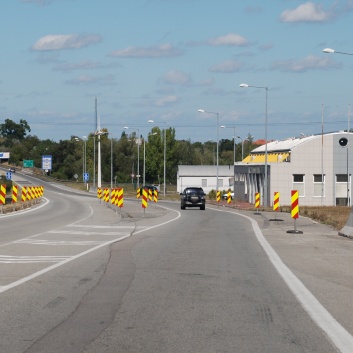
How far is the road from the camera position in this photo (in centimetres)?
911

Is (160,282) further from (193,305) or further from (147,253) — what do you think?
(147,253)

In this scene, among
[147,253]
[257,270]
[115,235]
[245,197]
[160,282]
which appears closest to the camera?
[160,282]

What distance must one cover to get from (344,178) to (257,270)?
62.2 m

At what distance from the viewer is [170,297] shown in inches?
489

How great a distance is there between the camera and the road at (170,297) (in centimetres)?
911

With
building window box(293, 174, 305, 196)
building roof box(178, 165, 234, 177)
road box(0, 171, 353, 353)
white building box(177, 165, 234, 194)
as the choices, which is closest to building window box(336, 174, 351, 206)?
building window box(293, 174, 305, 196)

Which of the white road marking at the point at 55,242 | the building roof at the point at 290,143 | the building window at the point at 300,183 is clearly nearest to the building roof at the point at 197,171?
the building roof at the point at 290,143

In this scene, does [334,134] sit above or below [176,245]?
above

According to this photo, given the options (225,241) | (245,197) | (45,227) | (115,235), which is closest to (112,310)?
(225,241)

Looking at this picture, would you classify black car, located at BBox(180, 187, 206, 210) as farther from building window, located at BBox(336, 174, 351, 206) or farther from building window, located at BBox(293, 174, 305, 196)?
building window, located at BBox(336, 174, 351, 206)

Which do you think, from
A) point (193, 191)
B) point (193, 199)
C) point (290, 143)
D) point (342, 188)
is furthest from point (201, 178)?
point (193, 199)

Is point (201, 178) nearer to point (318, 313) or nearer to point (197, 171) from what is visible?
point (197, 171)

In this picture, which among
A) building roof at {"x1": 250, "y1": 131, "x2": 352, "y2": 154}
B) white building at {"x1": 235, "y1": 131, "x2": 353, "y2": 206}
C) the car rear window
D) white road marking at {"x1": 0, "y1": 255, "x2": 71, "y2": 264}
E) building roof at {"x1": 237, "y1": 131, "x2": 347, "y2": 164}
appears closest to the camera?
white road marking at {"x1": 0, "y1": 255, "x2": 71, "y2": 264}

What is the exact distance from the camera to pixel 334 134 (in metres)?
76.4
